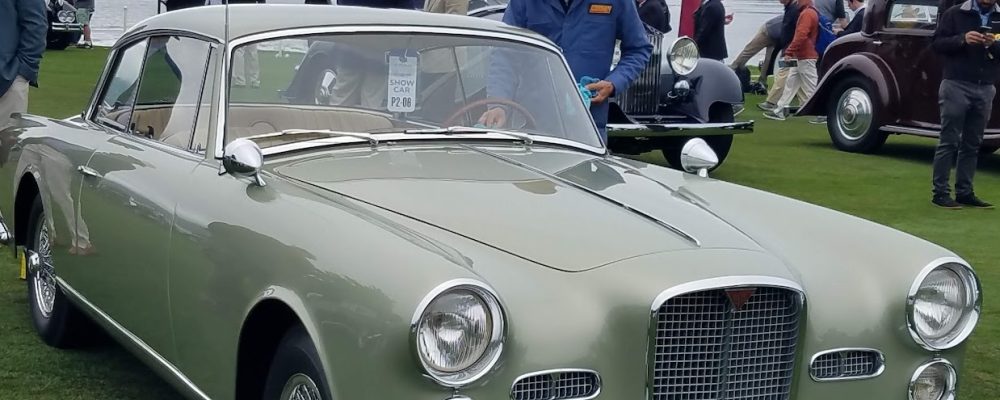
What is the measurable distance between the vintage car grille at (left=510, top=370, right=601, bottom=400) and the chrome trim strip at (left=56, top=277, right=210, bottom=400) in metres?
1.22

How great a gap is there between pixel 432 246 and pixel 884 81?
32.5 ft

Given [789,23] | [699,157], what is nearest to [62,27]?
[789,23]

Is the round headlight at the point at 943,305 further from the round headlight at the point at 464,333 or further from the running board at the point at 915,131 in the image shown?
the running board at the point at 915,131

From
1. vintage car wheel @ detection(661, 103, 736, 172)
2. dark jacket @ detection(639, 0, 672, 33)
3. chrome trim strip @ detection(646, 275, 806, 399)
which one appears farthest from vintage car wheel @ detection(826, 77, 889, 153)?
chrome trim strip @ detection(646, 275, 806, 399)

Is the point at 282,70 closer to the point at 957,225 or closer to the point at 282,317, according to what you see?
the point at 282,317

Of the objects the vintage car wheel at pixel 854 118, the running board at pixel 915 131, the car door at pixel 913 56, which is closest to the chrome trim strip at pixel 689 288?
the running board at pixel 915 131

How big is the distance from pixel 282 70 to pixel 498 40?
0.82 meters

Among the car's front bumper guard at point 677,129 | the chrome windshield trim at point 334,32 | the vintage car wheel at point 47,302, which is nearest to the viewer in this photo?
the chrome windshield trim at point 334,32

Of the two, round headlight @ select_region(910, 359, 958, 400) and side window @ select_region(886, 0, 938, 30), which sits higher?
side window @ select_region(886, 0, 938, 30)

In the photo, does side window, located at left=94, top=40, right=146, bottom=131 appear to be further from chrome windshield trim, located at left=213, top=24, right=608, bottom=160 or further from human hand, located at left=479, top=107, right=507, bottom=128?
human hand, located at left=479, top=107, right=507, bottom=128

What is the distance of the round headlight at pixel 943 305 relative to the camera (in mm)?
3279

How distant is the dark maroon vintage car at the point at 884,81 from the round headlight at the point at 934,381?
8188mm

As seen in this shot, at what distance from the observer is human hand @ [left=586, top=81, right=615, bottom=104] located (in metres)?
5.95

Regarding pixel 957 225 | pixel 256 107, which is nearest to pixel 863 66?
pixel 957 225
